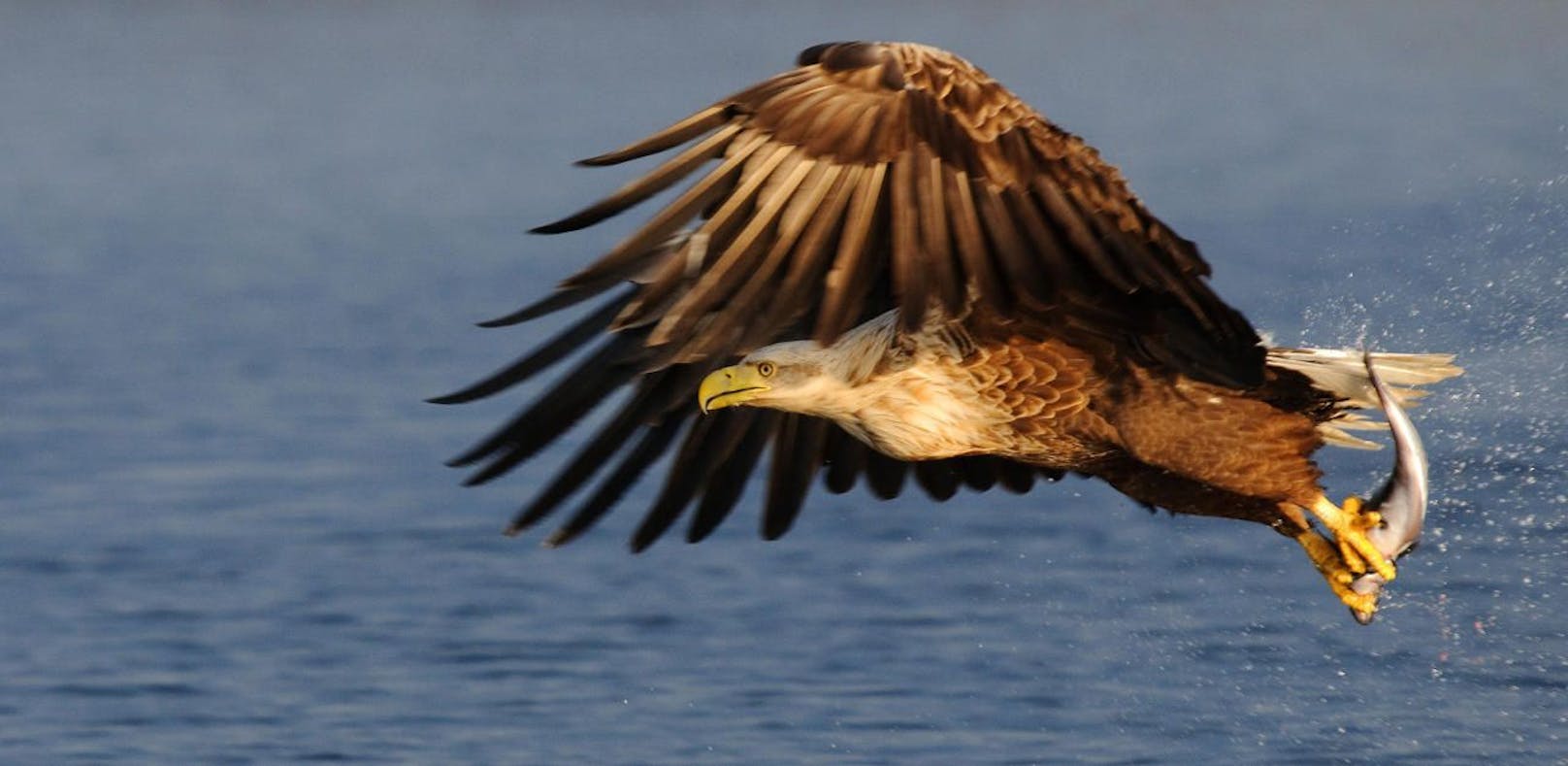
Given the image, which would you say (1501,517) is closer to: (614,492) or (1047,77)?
(614,492)

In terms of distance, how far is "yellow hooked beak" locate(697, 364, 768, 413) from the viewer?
5.27m

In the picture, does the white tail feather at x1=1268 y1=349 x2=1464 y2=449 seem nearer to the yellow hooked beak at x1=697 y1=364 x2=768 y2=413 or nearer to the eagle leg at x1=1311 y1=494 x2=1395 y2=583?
the eagle leg at x1=1311 y1=494 x2=1395 y2=583

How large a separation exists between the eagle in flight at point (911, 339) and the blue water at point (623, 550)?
904 millimetres

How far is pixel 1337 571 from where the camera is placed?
5.84m

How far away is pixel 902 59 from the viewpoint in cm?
482

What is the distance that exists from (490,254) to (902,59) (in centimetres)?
978

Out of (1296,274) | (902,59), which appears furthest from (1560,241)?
(902,59)

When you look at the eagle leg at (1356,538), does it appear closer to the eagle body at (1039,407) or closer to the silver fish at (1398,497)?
the silver fish at (1398,497)

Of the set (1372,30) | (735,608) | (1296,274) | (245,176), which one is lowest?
(735,608)

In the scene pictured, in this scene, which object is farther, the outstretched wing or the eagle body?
the eagle body

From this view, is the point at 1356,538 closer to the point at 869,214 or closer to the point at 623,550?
the point at 869,214

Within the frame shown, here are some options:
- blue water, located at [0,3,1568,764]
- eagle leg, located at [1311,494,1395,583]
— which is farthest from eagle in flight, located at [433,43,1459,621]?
blue water, located at [0,3,1568,764]

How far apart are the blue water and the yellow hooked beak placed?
1498mm

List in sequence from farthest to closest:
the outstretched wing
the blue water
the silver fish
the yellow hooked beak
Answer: the blue water < the silver fish < the yellow hooked beak < the outstretched wing
